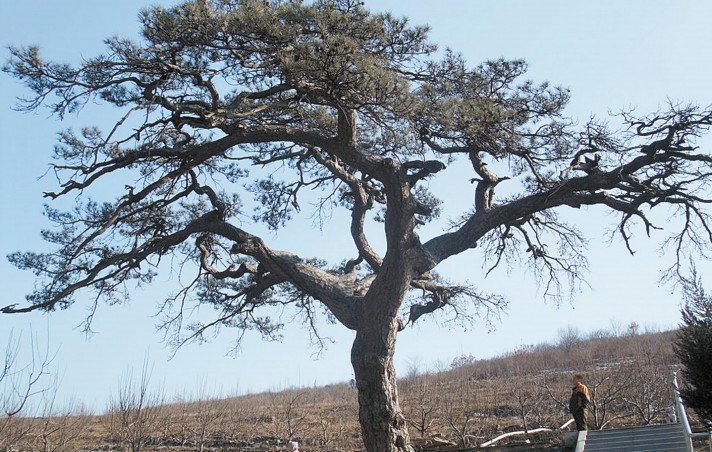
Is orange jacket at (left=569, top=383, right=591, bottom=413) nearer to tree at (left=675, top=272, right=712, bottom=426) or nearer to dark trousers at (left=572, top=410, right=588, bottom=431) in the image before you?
dark trousers at (left=572, top=410, right=588, bottom=431)

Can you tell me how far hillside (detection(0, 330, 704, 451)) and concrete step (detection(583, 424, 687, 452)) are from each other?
2.84 feet

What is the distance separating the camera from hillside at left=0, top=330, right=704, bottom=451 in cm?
1218

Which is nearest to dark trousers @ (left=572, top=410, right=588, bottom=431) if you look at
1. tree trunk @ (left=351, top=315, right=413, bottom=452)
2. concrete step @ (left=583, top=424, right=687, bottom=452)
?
concrete step @ (left=583, top=424, right=687, bottom=452)

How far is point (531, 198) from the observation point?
34.8 feet

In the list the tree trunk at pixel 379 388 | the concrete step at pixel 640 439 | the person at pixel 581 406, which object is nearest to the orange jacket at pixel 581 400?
the person at pixel 581 406

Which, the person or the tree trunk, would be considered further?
the person

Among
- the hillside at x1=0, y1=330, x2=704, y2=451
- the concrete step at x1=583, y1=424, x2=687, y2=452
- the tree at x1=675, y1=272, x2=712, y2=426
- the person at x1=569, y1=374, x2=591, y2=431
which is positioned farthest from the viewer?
the hillside at x1=0, y1=330, x2=704, y2=451

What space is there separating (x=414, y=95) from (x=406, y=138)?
1029 mm

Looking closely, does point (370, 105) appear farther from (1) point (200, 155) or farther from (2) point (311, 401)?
(2) point (311, 401)

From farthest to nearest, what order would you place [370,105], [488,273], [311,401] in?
[311,401], [488,273], [370,105]

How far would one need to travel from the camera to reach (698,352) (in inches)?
286

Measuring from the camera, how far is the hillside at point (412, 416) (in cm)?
1218

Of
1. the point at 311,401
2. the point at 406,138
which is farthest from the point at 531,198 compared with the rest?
the point at 311,401

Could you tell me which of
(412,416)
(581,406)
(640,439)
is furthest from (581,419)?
(412,416)
